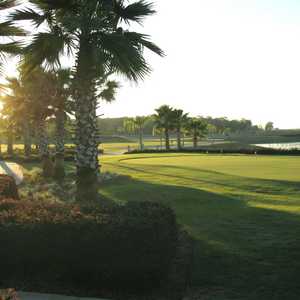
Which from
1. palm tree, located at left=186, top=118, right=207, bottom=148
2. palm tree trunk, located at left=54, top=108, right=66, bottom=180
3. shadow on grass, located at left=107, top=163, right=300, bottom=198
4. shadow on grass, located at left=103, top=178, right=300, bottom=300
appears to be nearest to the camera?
shadow on grass, located at left=103, top=178, right=300, bottom=300

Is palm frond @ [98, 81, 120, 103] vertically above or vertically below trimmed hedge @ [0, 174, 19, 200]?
above

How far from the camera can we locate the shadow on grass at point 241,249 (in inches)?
238

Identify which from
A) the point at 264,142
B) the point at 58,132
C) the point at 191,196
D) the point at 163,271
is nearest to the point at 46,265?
the point at 163,271

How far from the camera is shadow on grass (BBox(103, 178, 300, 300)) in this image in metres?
6.05

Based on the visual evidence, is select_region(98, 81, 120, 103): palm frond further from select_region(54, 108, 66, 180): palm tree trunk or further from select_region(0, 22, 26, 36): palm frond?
select_region(0, 22, 26, 36): palm frond

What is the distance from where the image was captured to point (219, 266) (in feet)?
22.9

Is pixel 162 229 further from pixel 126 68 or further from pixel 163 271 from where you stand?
pixel 126 68

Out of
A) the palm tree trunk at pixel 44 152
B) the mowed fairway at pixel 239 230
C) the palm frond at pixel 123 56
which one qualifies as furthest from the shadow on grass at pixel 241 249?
the palm tree trunk at pixel 44 152

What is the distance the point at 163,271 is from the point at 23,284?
2034mm

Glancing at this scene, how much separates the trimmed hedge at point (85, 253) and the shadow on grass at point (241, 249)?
36.8 inches

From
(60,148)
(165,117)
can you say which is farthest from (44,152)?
(165,117)

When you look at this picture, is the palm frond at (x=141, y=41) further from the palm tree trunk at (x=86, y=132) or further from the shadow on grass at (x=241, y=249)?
the shadow on grass at (x=241, y=249)

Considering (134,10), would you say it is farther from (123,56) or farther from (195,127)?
(195,127)

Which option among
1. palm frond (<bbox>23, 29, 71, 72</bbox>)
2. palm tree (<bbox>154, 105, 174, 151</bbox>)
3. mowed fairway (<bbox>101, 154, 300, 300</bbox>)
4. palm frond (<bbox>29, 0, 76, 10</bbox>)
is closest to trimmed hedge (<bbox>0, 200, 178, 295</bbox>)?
mowed fairway (<bbox>101, 154, 300, 300</bbox>)
